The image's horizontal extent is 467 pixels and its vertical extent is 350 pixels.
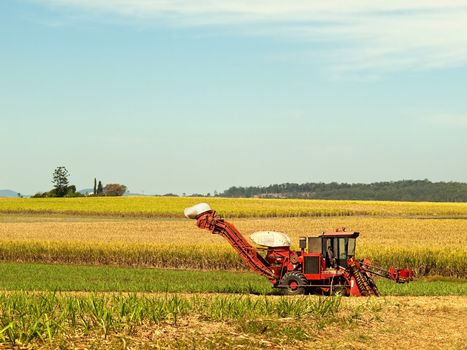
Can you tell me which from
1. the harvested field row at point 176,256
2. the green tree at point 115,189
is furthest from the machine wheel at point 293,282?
the green tree at point 115,189

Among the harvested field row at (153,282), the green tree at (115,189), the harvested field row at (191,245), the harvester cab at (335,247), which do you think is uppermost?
the green tree at (115,189)

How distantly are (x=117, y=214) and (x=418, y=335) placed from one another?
6994 cm

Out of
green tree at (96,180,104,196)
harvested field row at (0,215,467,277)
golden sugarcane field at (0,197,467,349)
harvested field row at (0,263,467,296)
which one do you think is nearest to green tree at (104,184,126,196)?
green tree at (96,180,104,196)

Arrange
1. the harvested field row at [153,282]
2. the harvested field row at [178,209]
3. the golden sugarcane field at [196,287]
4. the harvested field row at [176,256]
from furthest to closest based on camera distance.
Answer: the harvested field row at [178,209] < the harvested field row at [176,256] < the harvested field row at [153,282] < the golden sugarcane field at [196,287]

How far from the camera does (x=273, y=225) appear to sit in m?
63.4

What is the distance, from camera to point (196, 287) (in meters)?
27.7

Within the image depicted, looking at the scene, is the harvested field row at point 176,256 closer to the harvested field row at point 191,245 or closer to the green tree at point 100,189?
the harvested field row at point 191,245

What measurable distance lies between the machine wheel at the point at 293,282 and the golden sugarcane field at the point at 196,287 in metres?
1.62

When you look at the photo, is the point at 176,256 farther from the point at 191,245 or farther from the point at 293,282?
the point at 293,282

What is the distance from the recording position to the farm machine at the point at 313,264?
2386 centimetres

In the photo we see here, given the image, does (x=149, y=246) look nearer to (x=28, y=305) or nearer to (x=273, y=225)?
(x=273, y=225)

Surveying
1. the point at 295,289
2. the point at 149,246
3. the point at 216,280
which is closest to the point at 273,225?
the point at 149,246

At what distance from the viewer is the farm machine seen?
2386 centimetres

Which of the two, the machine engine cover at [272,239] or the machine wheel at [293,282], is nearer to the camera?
the machine wheel at [293,282]
